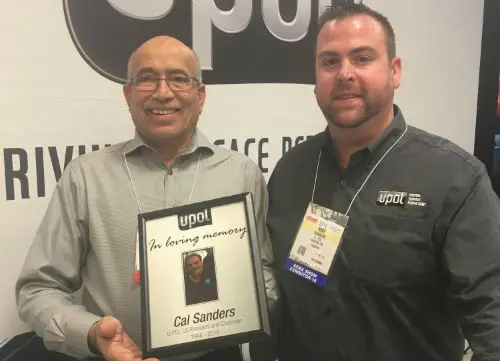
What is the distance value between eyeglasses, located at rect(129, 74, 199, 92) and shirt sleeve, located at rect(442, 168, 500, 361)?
84 cm

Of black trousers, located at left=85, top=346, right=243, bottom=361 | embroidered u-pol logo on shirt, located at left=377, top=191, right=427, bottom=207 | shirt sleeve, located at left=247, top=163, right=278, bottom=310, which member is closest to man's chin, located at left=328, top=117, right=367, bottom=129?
embroidered u-pol logo on shirt, located at left=377, top=191, right=427, bottom=207

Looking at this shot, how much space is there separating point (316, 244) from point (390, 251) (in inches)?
8.3

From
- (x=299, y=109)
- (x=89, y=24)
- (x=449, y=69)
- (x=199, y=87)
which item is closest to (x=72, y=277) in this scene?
(x=199, y=87)

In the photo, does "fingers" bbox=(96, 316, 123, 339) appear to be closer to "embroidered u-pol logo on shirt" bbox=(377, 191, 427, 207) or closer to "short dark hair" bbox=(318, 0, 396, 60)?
"embroidered u-pol logo on shirt" bbox=(377, 191, 427, 207)

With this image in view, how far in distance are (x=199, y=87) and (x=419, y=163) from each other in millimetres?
692

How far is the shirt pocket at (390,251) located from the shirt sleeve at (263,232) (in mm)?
277

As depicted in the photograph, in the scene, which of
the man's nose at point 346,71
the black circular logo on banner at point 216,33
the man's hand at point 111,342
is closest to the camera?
the man's hand at point 111,342

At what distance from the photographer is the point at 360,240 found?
129 centimetres

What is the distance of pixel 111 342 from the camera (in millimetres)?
1110

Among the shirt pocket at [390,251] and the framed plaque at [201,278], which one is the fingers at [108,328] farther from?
the shirt pocket at [390,251]

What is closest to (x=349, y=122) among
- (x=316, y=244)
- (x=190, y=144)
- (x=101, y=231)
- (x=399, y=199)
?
(x=399, y=199)

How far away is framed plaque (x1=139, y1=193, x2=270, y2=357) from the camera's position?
3.68 ft

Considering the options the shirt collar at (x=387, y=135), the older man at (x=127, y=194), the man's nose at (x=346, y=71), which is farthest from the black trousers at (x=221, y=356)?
the man's nose at (x=346, y=71)

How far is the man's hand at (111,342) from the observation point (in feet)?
3.57
